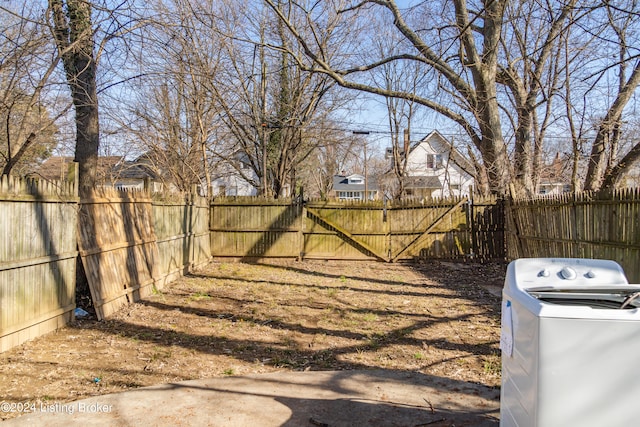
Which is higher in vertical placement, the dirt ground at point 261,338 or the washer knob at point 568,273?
the washer knob at point 568,273

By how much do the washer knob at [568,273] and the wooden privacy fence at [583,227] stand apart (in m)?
4.17

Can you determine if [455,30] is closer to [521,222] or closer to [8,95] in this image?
[521,222]

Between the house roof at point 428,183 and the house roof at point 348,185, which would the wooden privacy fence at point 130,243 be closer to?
the house roof at point 428,183

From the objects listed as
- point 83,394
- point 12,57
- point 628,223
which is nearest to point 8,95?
point 12,57

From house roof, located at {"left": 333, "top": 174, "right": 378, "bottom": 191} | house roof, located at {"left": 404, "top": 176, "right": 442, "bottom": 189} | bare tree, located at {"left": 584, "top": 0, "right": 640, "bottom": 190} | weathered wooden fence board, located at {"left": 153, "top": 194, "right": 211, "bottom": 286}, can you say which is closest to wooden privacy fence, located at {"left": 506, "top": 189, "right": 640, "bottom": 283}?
bare tree, located at {"left": 584, "top": 0, "right": 640, "bottom": 190}

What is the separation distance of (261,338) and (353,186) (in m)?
39.6

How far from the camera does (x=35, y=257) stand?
5480mm

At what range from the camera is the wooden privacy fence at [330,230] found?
13.6 metres

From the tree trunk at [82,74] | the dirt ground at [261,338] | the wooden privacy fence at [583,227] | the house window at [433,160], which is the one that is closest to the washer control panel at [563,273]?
the dirt ground at [261,338]

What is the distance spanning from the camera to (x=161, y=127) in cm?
1770

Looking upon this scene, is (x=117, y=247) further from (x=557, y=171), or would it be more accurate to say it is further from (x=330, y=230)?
(x=557, y=171)

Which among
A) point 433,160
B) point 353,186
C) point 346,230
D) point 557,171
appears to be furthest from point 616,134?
point 353,186

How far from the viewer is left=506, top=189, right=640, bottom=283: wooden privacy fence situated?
6.05 metres

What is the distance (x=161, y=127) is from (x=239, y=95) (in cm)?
386
